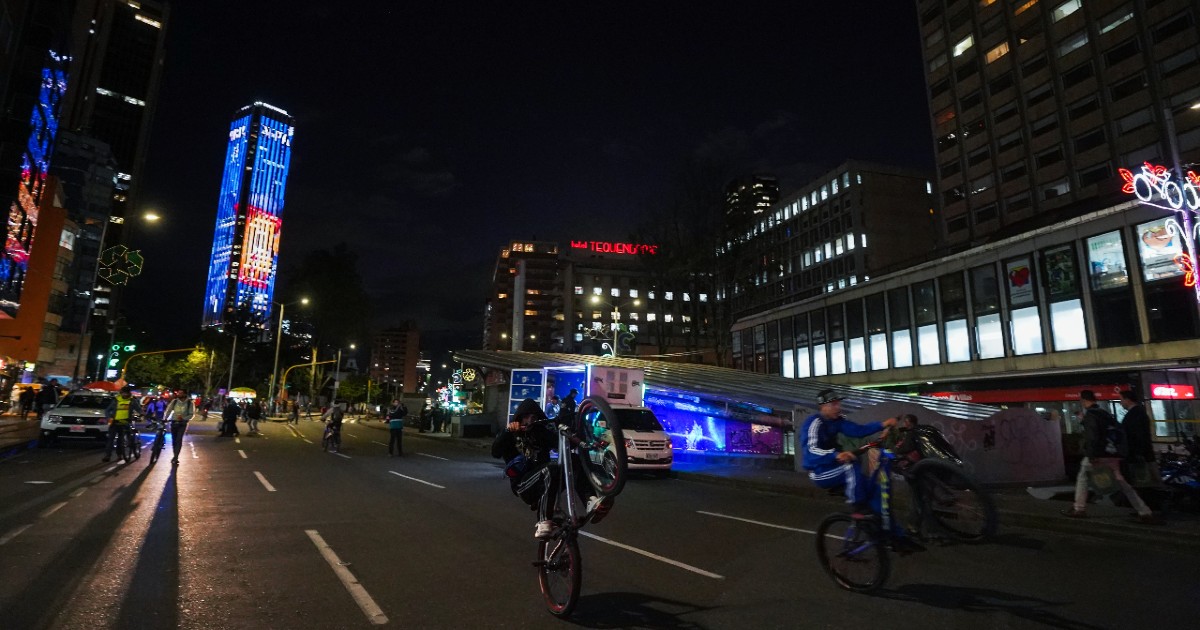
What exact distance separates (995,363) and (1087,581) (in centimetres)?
3140

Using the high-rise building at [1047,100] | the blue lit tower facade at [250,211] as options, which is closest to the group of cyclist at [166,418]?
the high-rise building at [1047,100]

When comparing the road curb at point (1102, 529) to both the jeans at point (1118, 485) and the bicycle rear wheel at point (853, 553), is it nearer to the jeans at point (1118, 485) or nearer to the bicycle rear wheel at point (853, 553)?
the jeans at point (1118, 485)

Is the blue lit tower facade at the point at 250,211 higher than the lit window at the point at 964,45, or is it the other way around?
the blue lit tower facade at the point at 250,211

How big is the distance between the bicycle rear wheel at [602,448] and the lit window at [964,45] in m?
66.3

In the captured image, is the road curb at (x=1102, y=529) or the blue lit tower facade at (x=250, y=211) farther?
the blue lit tower facade at (x=250, y=211)

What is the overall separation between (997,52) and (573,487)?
64.4m

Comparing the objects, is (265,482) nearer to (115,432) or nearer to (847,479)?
(115,432)

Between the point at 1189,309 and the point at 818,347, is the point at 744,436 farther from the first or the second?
the point at 818,347

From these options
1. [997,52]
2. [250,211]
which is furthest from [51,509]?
[250,211]

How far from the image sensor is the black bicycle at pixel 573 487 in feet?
14.6

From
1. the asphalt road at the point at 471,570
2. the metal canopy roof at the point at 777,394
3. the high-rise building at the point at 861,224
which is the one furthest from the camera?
the high-rise building at the point at 861,224

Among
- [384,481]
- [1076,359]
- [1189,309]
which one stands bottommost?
[384,481]

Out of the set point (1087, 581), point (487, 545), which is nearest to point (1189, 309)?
point (1087, 581)

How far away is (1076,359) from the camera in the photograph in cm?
2869
